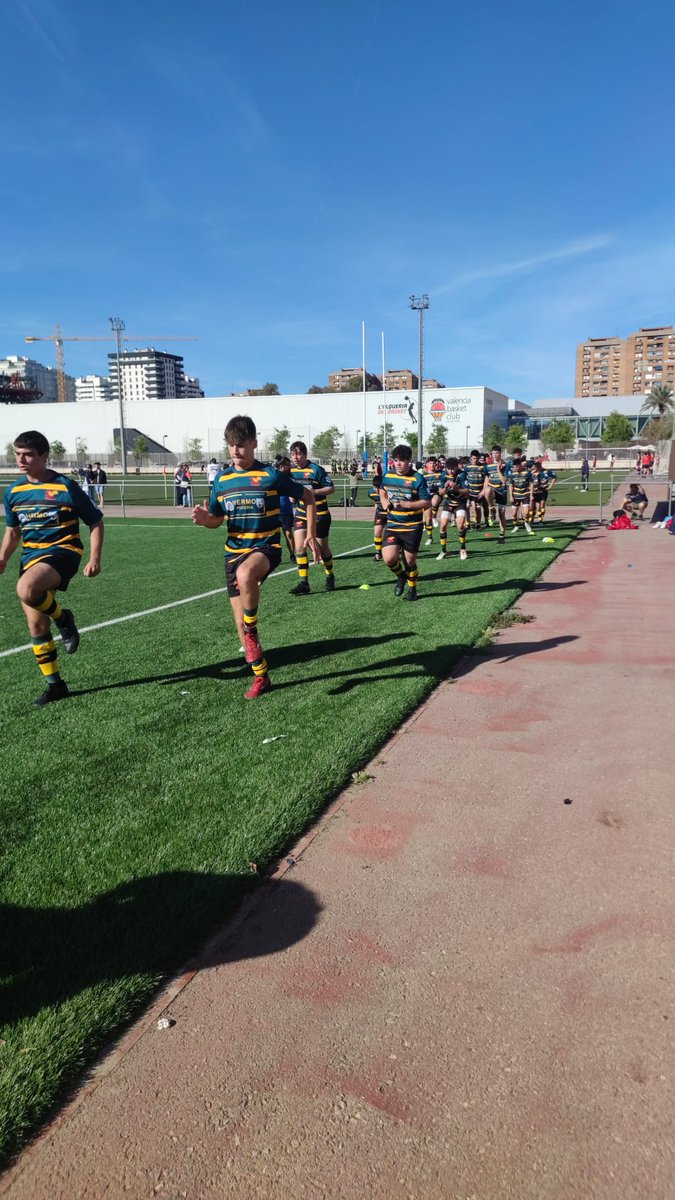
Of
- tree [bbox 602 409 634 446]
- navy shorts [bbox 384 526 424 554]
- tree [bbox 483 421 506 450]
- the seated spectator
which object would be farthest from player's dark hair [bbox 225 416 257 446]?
tree [bbox 602 409 634 446]

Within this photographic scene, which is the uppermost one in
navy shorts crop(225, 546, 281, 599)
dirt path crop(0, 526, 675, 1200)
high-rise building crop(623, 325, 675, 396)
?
high-rise building crop(623, 325, 675, 396)

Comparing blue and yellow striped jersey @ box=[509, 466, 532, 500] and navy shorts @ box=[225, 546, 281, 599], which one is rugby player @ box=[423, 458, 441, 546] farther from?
navy shorts @ box=[225, 546, 281, 599]

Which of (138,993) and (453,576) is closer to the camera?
(138,993)

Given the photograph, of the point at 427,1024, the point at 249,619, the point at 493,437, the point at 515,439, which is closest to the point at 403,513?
the point at 249,619

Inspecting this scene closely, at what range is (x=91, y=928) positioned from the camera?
9.35 ft

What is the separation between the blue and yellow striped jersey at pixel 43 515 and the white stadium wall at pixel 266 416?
8745 centimetres

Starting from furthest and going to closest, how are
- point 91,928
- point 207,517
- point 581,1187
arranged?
1. point 207,517
2. point 91,928
3. point 581,1187

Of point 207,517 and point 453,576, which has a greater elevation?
point 207,517

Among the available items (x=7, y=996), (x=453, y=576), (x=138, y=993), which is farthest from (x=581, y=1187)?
(x=453, y=576)

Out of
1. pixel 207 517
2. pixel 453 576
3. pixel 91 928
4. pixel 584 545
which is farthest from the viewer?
pixel 584 545

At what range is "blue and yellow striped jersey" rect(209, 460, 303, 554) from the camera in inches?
233

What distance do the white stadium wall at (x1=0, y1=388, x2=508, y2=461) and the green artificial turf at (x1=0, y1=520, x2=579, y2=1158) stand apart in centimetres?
8573

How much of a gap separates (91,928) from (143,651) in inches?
186

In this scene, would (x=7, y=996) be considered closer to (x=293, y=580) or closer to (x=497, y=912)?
(x=497, y=912)
